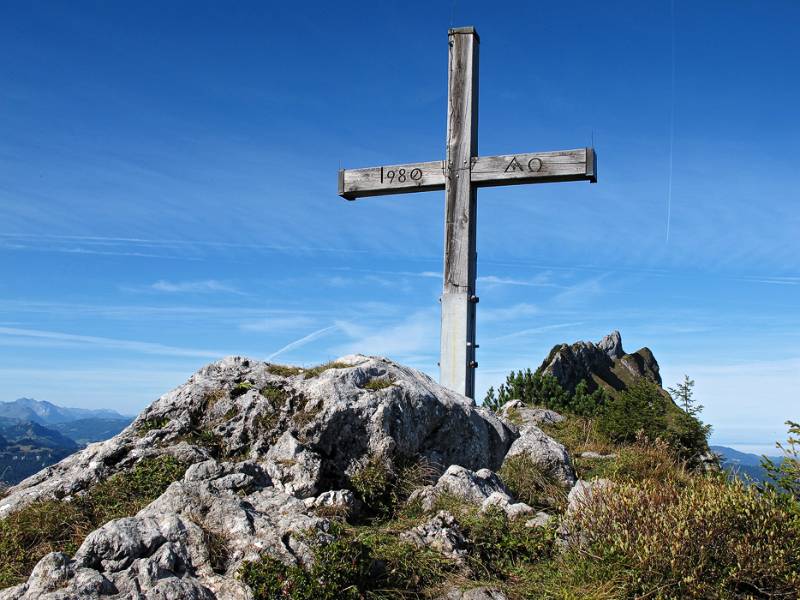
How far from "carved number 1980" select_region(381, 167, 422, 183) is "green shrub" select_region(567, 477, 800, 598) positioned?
7.92 m

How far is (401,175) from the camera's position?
1335 centimetres

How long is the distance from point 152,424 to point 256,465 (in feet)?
6.22

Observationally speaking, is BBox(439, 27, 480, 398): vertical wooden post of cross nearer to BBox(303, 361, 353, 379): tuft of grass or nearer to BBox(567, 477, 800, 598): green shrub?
BBox(303, 361, 353, 379): tuft of grass

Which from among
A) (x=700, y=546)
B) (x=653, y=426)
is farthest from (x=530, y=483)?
(x=653, y=426)

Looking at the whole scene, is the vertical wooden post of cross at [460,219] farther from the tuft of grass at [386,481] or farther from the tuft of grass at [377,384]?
the tuft of grass at [386,481]

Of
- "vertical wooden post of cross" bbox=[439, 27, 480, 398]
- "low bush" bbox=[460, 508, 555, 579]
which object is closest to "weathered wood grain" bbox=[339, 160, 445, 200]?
"vertical wooden post of cross" bbox=[439, 27, 480, 398]

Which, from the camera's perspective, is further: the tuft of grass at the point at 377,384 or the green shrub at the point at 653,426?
the green shrub at the point at 653,426

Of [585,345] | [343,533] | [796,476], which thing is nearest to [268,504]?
[343,533]

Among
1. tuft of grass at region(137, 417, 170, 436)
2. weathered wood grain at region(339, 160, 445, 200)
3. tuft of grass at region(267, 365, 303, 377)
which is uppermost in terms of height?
weathered wood grain at region(339, 160, 445, 200)

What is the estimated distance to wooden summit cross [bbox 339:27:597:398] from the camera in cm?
1245

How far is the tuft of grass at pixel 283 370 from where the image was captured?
31.8ft

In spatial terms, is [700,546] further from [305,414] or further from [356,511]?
[305,414]

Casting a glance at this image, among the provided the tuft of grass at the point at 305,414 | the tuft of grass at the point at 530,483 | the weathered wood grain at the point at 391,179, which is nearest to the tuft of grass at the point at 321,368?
the tuft of grass at the point at 305,414

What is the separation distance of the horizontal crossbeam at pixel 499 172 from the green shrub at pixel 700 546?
712cm
